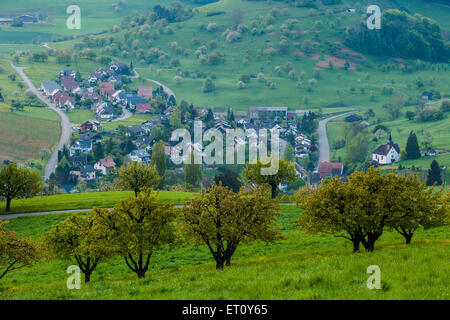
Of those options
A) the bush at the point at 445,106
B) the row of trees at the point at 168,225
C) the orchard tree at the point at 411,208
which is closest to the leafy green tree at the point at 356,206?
the orchard tree at the point at 411,208

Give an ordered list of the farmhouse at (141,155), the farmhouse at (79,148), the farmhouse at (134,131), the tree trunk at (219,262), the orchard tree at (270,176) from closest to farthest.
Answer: the tree trunk at (219,262) → the orchard tree at (270,176) → the farmhouse at (79,148) → the farmhouse at (141,155) → the farmhouse at (134,131)

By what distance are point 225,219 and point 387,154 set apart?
13022 centimetres

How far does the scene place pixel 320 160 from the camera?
6393 inches

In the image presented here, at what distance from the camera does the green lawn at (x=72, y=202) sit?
60281 mm

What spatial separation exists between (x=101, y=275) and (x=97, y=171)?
117 metres

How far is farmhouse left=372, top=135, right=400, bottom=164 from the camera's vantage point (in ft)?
485

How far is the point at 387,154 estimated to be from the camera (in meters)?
148

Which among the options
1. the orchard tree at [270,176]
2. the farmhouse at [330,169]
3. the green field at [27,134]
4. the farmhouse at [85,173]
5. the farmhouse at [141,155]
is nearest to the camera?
the orchard tree at [270,176]

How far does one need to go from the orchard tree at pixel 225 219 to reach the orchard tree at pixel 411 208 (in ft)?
24.1

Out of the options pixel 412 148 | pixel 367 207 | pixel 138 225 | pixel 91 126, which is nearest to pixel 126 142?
pixel 91 126

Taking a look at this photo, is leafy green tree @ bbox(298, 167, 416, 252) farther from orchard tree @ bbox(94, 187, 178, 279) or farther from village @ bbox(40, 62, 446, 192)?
village @ bbox(40, 62, 446, 192)

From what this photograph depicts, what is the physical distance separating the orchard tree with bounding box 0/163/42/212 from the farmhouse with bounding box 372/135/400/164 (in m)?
115

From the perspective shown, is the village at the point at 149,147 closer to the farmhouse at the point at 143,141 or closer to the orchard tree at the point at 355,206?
the farmhouse at the point at 143,141

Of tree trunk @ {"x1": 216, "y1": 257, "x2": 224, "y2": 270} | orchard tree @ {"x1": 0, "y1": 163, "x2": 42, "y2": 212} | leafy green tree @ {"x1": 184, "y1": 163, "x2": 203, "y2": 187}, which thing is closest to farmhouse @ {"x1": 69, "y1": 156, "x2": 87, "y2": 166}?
leafy green tree @ {"x1": 184, "y1": 163, "x2": 203, "y2": 187}
